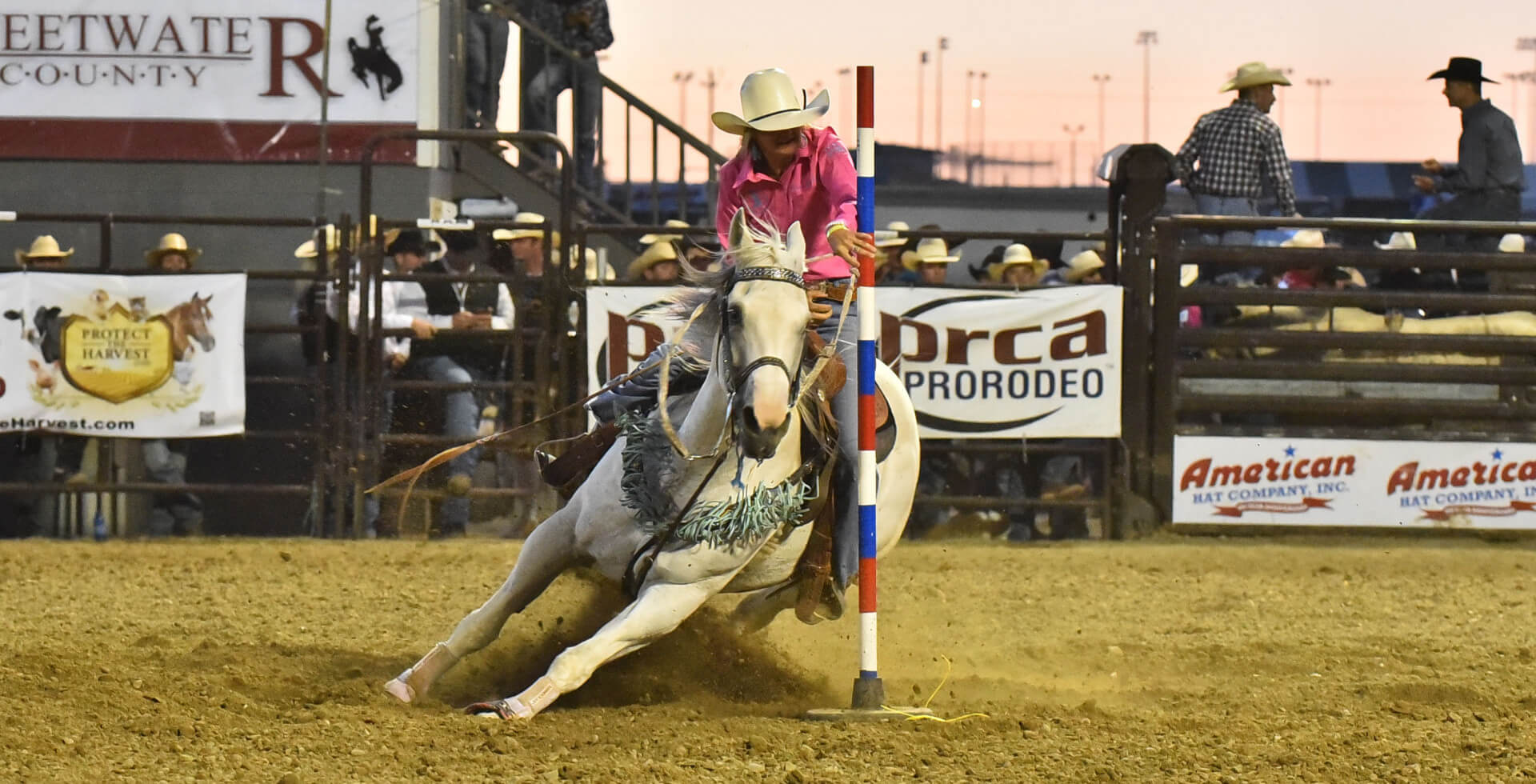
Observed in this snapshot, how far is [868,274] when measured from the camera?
4.84 m

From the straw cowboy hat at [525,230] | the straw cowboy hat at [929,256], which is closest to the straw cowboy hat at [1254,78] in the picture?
the straw cowboy hat at [929,256]

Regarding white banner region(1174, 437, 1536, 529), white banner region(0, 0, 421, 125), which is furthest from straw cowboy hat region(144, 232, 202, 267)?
white banner region(1174, 437, 1536, 529)

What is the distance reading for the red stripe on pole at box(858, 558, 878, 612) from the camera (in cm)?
502

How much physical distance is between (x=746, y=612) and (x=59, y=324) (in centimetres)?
541

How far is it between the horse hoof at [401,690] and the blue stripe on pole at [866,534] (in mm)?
1269

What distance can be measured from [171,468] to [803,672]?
540 cm

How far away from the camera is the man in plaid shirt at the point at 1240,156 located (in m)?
10.3

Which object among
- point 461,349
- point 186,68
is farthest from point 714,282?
point 186,68

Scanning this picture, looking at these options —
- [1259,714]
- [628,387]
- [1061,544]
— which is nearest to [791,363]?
[628,387]

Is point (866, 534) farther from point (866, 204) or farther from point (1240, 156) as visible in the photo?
point (1240, 156)

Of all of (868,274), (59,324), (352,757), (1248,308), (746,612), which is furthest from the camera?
(1248,308)

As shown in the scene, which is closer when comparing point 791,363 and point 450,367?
point 791,363

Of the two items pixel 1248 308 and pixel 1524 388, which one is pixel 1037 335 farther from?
pixel 1524 388

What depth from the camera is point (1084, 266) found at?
10273 millimetres
